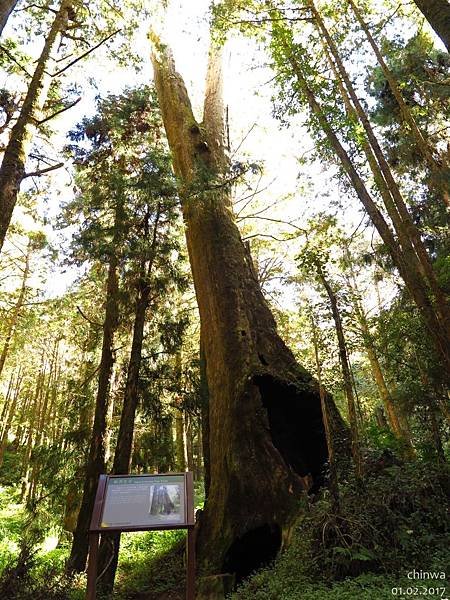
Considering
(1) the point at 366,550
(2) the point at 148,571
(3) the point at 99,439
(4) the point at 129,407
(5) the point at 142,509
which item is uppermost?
(4) the point at 129,407

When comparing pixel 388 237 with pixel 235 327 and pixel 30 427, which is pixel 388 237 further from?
pixel 30 427

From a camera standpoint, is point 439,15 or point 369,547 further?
point 369,547

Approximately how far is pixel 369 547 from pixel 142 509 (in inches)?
88.2

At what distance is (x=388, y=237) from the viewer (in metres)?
6.65

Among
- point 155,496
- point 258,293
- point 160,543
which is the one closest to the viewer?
point 155,496

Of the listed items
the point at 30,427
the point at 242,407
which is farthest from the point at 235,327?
the point at 30,427

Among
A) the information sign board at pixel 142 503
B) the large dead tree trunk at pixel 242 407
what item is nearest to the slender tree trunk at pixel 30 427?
the large dead tree trunk at pixel 242 407

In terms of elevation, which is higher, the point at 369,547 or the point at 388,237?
the point at 388,237

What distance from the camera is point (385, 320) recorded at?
782 cm

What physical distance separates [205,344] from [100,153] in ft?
17.8

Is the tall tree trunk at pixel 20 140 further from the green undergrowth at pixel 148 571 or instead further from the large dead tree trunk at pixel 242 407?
the green undergrowth at pixel 148 571

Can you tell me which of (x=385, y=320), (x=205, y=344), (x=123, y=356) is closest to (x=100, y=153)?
(x=123, y=356)

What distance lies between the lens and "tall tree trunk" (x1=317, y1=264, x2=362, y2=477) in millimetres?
5023

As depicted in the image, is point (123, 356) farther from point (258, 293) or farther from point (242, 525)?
point (242, 525)
